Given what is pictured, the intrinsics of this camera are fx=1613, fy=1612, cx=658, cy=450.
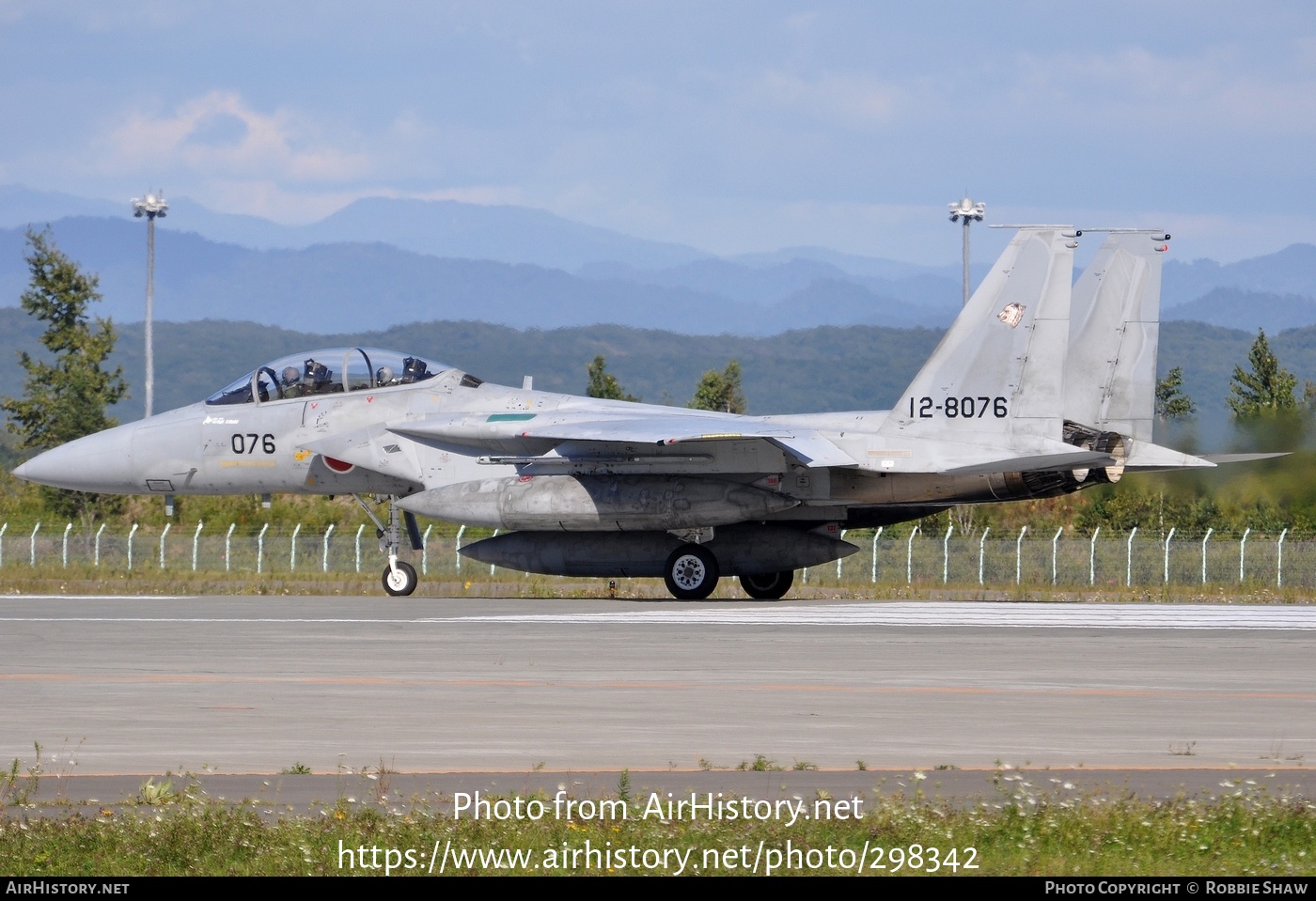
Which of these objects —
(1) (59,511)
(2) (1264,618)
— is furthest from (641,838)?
(1) (59,511)

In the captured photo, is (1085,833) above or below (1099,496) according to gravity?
below

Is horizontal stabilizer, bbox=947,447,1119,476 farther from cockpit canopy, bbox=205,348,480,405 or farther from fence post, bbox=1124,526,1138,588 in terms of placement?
cockpit canopy, bbox=205,348,480,405

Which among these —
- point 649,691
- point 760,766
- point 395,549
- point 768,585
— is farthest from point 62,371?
point 760,766

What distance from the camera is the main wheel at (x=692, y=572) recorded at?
23469mm

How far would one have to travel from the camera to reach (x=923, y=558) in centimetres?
3050

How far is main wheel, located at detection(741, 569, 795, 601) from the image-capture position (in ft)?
82.1

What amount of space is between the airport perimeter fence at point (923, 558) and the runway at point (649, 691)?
8540 mm

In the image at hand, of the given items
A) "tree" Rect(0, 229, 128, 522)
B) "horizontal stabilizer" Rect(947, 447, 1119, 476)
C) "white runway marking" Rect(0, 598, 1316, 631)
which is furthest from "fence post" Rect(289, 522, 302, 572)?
"horizontal stabilizer" Rect(947, 447, 1119, 476)

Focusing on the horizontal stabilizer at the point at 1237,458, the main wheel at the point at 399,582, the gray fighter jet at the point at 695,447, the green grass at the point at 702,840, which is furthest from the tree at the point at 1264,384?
the green grass at the point at 702,840

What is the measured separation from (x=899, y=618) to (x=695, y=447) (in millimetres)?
4445

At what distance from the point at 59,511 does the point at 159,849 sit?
37700 millimetres

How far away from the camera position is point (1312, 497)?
84.0 ft
